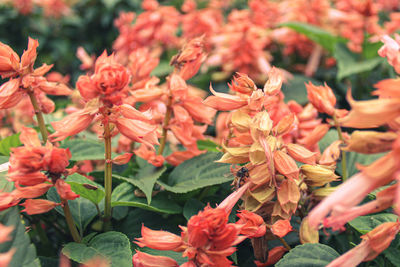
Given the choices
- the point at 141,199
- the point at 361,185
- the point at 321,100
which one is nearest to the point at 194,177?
the point at 141,199

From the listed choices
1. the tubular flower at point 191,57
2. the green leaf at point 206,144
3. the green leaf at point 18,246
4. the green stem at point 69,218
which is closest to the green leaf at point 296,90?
the green leaf at point 206,144

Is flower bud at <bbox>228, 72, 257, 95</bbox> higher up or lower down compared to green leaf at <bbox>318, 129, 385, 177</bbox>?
higher up

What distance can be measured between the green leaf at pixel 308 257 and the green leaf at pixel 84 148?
Result: 0.48m

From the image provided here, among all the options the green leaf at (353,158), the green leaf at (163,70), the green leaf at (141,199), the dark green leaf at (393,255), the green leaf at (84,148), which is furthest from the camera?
the green leaf at (163,70)

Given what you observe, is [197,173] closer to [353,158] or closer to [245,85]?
[245,85]

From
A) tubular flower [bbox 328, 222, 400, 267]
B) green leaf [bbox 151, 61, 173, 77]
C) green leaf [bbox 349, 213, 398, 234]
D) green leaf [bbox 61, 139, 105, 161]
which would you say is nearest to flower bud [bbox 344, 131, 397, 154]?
tubular flower [bbox 328, 222, 400, 267]

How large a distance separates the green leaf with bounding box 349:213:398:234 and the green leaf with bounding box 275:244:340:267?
0.34 ft

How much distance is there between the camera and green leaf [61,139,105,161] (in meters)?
0.89

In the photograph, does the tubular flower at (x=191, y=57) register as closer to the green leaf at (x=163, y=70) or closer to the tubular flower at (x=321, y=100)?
the tubular flower at (x=321, y=100)

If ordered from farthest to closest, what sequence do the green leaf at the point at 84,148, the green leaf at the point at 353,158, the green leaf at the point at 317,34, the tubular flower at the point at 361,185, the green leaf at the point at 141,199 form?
1. the green leaf at the point at 317,34
2. the green leaf at the point at 353,158
3. the green leaf at the point at 84,148
4. the green leaf at the point at 141,199
5. the tubular flower at the point at 361,185

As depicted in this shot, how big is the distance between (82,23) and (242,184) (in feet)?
8.69

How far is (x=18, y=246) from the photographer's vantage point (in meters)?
0.58

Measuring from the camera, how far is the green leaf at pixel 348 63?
4.99ft

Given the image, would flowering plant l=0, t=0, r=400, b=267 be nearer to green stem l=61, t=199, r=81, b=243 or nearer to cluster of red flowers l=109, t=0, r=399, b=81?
green stem l=61, t=199, r=81, b=243
